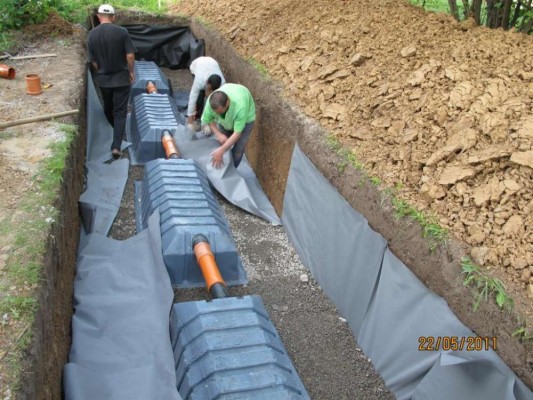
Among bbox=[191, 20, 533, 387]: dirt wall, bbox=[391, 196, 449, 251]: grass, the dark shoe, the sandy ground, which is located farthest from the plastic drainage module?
bbox=[391, 196, 449, 251]: grass

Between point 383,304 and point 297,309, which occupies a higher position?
point 383,304

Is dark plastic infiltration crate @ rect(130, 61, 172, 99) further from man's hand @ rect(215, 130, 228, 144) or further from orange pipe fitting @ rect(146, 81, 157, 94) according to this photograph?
man's hand @ rect(215, 130, 228, 144)

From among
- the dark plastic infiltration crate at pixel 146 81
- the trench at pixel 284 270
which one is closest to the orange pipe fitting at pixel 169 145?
the trench at pixel 284 270

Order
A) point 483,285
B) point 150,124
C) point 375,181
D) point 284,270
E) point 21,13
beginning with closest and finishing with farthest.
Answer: point 483,285, point 375,181, point 284,270, point 150,124, point 21,13

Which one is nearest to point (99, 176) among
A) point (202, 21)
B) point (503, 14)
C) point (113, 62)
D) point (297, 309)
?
point (113, 62)

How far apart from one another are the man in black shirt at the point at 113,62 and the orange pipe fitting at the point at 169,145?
66cm

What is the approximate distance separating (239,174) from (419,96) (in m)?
2.67

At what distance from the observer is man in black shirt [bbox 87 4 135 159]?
20.9ft

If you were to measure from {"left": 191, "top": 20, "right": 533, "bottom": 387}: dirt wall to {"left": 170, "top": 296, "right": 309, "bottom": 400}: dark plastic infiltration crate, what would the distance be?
4.14 ft

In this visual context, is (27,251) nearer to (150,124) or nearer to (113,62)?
(113,62)

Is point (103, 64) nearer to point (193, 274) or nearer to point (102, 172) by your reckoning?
point (102, 172)

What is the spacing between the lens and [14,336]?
266cm

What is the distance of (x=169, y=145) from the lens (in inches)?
269
